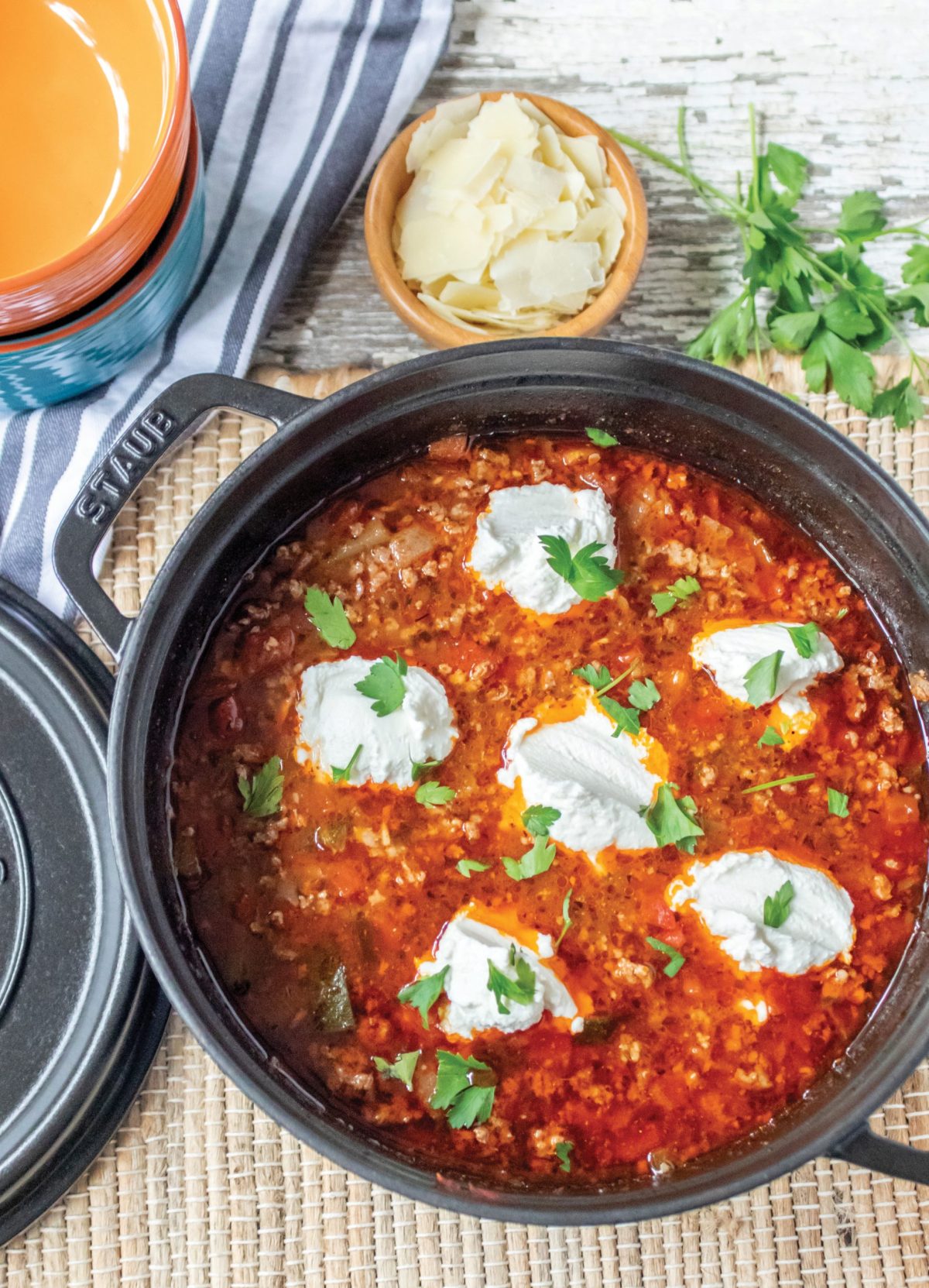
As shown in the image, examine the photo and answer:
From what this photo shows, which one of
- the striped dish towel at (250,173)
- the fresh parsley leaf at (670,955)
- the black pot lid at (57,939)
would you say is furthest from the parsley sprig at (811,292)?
the black pot lid at (57,939)

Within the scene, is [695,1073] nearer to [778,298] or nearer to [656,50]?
[778,298]

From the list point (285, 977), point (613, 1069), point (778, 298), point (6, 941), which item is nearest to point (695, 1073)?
point (613, 1069)

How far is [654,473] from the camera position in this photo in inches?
97.4

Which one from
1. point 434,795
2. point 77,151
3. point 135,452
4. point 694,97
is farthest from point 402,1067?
point 694,97

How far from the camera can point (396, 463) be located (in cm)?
247

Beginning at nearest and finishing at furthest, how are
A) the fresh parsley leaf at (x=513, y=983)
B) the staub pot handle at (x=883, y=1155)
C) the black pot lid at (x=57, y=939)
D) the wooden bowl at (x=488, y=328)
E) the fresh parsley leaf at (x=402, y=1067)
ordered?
the staub pot handle at (x=883, y=1155)
the fresh parsley leaf at (x=513, y=983)
the fresh parsley leaf at (x=402, y=1067)
the black pot lid at (x=57, y=939)
the wooden bowl at (x=488, y=328)

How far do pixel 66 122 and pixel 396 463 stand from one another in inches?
35.7

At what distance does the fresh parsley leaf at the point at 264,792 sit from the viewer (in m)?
2.27

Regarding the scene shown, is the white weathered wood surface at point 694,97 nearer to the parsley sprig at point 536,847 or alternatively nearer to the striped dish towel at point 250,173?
the striped dish towel at point 250,173

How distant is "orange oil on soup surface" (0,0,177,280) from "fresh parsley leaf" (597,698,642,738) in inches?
52.4

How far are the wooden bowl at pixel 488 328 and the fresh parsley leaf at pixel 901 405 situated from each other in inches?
23.7

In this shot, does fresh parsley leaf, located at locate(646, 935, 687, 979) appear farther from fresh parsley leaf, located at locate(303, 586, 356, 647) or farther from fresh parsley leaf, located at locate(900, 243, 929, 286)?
fresh parsley leaf, located at locate(900, 243, 929, 286)

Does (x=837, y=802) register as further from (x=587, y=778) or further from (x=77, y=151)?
(x=77, y=151)

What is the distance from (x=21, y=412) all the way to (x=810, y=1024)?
2089mm
